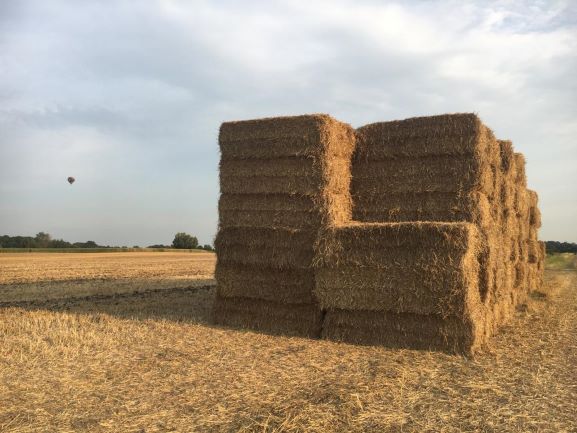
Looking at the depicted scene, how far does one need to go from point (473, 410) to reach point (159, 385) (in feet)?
10.4

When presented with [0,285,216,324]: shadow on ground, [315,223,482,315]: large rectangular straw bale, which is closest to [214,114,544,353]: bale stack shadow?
[315,223,482,315]: large rectangular straw bale

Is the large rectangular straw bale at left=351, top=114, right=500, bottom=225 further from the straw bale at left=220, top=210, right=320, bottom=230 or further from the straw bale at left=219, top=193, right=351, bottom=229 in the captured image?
the straw bale at left=220, top=210, right=320, bottom=230

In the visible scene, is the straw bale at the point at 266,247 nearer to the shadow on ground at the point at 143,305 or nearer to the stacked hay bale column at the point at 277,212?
the stacked hay bale column at the point at 277,212

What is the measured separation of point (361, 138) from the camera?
1000 cm

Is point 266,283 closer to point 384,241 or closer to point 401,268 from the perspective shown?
point 384,241

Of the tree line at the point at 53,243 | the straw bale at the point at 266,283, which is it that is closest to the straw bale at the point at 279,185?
the straw bale at the point at 266,283

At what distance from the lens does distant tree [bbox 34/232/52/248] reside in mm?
58188

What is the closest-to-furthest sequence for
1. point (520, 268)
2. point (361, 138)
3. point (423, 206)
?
point (423, 206), point (361, 138), point (520, 268)

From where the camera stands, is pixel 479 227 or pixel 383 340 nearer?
pixel 383 340

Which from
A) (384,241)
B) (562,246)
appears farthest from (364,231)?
(562,246)

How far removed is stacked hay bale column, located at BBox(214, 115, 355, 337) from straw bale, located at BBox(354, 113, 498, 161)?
411 mm

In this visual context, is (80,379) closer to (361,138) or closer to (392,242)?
(392,242)

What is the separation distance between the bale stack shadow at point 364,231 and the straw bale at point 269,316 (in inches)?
0.7

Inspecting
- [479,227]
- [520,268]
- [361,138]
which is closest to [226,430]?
[479,227]
